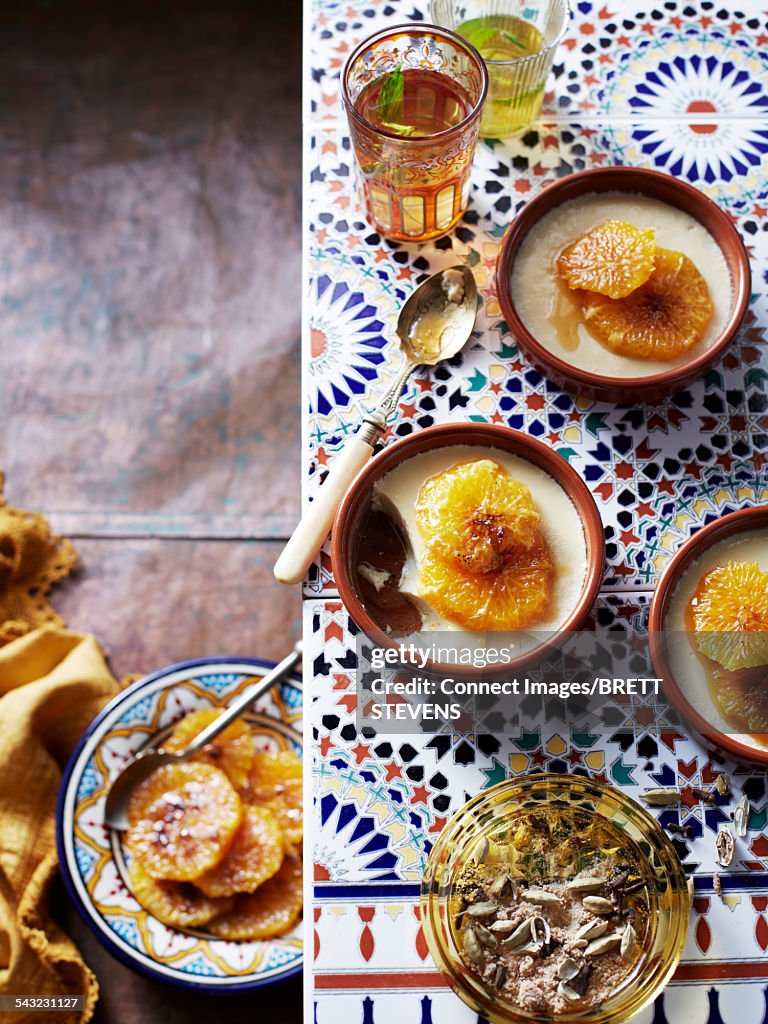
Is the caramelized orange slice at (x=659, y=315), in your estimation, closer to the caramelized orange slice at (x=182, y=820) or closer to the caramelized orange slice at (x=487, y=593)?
the caramelized orange slice at (x=487, y=593)

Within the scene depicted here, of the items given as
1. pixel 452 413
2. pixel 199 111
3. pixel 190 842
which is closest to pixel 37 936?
pixel 190 842

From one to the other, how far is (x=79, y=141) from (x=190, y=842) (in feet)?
5.46

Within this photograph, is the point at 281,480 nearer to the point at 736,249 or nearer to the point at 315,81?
the point at 315,81

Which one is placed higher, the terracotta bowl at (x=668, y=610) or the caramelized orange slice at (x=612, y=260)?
the caramelized orange slice at (x=612, y=260)

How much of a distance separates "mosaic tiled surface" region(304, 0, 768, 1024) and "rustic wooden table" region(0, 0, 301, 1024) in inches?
33.4

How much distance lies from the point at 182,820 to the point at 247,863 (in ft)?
0.45

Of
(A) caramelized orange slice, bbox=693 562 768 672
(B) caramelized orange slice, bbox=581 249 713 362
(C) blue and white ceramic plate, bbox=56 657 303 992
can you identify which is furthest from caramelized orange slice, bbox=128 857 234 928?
(B) caramelized orange slice, bbox=581 249 713 362

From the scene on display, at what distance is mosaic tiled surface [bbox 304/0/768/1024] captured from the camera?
1165 millimetres

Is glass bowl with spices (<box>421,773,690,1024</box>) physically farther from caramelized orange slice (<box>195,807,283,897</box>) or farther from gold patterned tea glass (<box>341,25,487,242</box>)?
gold patterned tea glass (<box>341,25,487,242</box>)

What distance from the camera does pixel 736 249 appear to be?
4.22ft

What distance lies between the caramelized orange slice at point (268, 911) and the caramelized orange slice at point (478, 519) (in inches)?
35.1

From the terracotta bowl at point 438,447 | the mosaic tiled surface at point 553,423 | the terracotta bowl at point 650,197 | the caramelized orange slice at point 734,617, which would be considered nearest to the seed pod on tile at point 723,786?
the mosaic tiled surface at point 553,423

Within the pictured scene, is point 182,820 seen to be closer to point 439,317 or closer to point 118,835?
point 118,835

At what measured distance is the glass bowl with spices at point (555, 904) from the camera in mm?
1099
